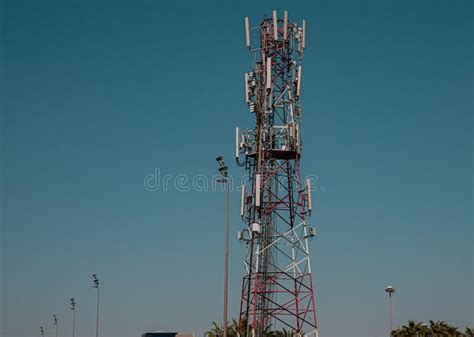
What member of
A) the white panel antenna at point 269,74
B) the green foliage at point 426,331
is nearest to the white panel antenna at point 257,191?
the white panel antenna at point 269,74

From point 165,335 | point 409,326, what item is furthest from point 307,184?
point 165,335

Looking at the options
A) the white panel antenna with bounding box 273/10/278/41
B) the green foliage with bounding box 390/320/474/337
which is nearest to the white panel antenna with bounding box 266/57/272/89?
the white panel antenna with bounding box 273/10/278/41

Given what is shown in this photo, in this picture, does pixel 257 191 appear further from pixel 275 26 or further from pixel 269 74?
pixel 275 26

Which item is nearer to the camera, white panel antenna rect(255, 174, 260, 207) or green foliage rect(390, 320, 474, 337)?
white panel antenna rect(255, 174, 260, 207)

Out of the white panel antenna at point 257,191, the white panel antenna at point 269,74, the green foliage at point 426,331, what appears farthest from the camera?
the green foliage at point 426,331

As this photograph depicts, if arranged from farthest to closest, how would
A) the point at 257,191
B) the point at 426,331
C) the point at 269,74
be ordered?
the point at 426,331
the point at 269,74
the point at 257,191

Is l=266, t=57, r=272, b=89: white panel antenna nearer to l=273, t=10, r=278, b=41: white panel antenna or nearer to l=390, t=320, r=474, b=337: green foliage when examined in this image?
l=273, t=10, r=278, b=41: white panel antenna

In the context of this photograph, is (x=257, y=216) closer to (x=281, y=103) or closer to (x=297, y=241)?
(x=297, y=241)

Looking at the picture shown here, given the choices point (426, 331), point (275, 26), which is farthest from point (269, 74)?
point (426, 331)

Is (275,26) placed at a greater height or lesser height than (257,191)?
greater

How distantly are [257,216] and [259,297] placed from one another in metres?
7.56

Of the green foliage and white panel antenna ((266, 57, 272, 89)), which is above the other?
white panel antenna ((266, 57, 272, 89))

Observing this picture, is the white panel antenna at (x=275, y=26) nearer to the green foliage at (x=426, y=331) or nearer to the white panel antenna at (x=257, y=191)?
the white panel antenna at (x=257, y=191)

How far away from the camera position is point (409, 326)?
331 ft
